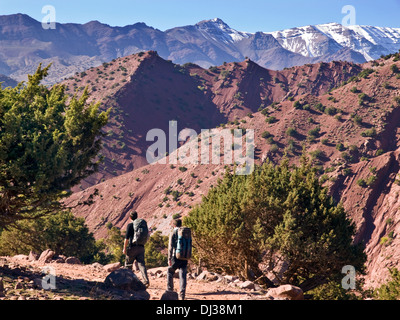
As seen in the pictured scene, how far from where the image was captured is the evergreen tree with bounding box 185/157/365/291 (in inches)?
762

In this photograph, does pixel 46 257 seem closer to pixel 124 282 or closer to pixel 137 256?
pixel 137 256

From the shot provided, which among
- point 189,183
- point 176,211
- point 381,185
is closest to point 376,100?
point 381,185

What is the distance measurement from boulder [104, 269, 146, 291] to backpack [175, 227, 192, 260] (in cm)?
174

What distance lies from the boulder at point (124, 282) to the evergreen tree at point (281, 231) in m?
7.70

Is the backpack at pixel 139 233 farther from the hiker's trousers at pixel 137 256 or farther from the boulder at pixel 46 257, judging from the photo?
the boulder at pixel 46 257

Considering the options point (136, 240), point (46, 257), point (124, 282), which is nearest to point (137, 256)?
point (136, 240)

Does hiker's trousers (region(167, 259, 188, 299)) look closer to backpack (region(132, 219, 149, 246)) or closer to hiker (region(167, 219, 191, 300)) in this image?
hiker (region(167, 219, 191, 300))

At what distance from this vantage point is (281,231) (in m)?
19.3

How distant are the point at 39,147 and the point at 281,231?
11.6m

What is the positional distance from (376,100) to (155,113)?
222ft

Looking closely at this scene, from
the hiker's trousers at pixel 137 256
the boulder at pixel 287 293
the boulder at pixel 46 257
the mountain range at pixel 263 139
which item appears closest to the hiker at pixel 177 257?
the hiker's trousers at pixel 137 256

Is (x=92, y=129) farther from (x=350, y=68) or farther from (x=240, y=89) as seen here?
(x=350, y=68)

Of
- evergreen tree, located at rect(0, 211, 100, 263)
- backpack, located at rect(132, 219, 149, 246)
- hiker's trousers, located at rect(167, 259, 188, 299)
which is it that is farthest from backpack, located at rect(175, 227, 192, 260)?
evergreen tree, located at rect(0, 211, 100, 263)

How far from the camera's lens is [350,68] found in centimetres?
14438
